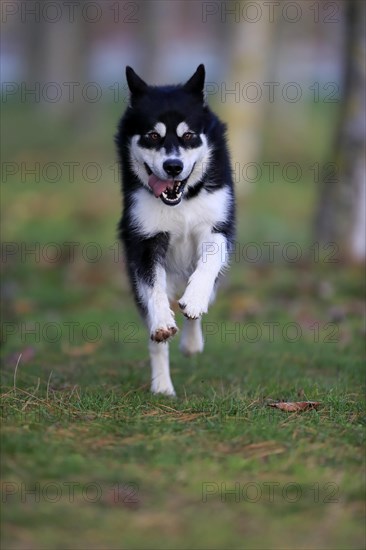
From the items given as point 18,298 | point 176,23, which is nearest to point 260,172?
point 18,298

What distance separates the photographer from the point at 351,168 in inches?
437

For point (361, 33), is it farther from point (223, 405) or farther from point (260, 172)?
point (260, 172)

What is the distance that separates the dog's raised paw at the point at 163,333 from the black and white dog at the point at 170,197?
0.05 m

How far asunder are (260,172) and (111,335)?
12.5 metres

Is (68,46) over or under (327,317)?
over

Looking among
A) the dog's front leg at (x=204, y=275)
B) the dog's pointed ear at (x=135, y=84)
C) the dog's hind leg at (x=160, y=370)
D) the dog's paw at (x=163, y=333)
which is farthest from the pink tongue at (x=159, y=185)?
the dog's hind leg at (x=160, y=370)

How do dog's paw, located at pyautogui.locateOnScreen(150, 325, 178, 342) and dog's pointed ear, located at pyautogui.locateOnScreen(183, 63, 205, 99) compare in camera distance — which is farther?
dog's pointed ear, located at pyautogui.locateOnScreen(183, 63, 205, 99)

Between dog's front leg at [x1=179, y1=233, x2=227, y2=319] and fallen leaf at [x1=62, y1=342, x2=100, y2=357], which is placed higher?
dog's front leg at [x1=179, y1=233, x2=227, y2=319]

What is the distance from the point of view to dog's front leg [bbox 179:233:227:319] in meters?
5.90

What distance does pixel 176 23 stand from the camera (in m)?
56.3

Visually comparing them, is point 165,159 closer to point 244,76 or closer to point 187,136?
point 187,136

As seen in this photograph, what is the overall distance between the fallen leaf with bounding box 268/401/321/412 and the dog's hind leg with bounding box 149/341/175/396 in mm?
1077

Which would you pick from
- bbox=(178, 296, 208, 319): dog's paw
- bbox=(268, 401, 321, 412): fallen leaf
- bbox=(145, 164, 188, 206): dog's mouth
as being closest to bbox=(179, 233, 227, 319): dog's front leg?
bbox=(178, 296, 208, 319): dog's paw

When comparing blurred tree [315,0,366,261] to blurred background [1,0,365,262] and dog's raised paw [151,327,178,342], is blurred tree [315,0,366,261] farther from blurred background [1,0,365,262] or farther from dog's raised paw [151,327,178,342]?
dog's raised paw [151,327,178,342]
